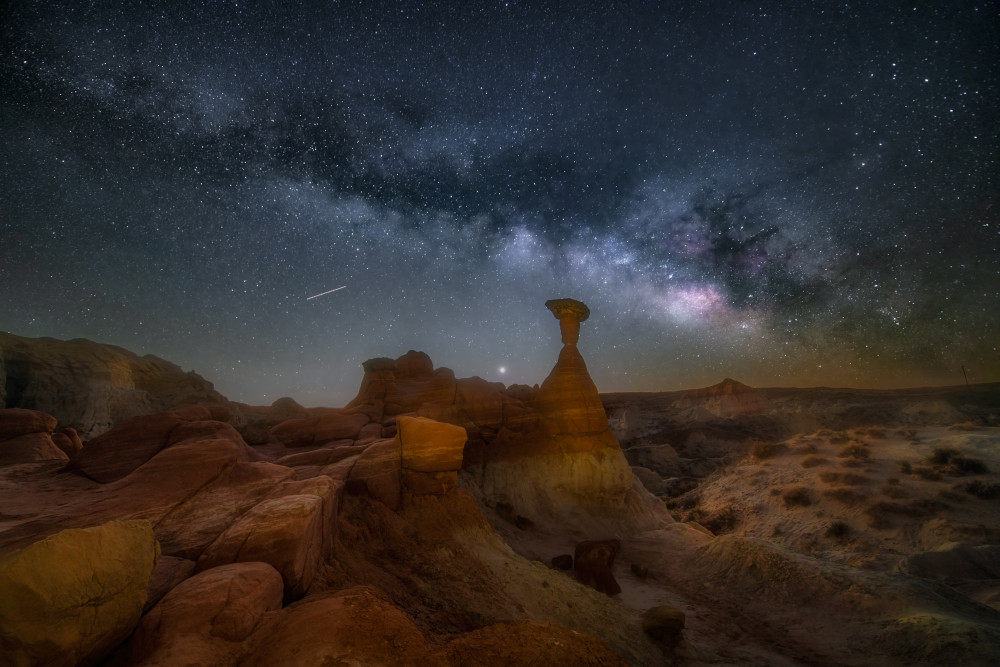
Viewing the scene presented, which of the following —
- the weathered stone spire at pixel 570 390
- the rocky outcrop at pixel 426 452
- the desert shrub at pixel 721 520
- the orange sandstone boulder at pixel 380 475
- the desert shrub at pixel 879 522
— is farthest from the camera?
the desert shrub at pixel 721 520

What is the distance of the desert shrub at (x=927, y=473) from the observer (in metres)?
21.0

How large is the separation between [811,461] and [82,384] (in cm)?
5121

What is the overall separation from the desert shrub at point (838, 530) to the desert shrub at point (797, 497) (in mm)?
2902

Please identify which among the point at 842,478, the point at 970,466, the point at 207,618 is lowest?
the point at 842,478

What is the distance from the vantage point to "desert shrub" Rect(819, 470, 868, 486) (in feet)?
71.3

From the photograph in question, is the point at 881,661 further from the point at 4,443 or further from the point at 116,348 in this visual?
the point at 116,348

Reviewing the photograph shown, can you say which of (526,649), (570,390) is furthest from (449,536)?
(570,390)

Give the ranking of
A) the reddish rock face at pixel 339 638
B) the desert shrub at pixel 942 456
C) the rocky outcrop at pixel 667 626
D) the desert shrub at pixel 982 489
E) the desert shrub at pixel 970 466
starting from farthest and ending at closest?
the desert shrub at pixel 942 456 → the desert shrub at pixel 970 466 → the desert shrub at pixel 982 489 → the rocky outcrop at pixel 667 626 → the reddish rock face at pixel 339 638

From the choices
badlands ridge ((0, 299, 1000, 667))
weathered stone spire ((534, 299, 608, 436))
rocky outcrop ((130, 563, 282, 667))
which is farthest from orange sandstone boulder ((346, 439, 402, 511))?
weathered stone spire ((534, 299, 608, 436))

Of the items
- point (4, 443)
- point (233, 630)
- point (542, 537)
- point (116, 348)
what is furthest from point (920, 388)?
point (116, 348)

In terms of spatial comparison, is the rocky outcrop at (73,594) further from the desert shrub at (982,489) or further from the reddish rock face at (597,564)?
the desert shrub at (982,489)

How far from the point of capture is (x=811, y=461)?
2558 cm

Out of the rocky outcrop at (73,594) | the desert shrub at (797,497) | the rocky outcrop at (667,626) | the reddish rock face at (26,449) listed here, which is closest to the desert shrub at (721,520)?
the desert shrub at (797,497)

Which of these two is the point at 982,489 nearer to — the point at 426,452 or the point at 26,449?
the point at 426,452
